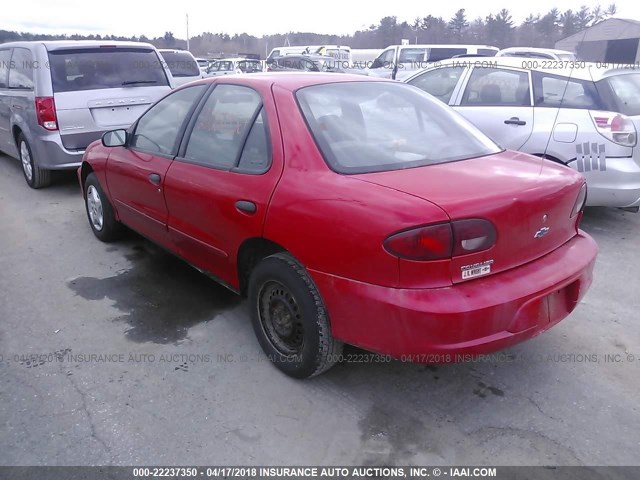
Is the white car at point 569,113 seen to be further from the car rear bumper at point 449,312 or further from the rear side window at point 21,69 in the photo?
the rear side window at point 21,69

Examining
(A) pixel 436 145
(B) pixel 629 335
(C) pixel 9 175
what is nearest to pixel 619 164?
(B) pixel 629 335

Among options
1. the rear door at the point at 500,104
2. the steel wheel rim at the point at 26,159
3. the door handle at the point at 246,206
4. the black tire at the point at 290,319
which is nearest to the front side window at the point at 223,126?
the door handle at the point at 246,206

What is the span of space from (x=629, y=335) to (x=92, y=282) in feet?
12.6

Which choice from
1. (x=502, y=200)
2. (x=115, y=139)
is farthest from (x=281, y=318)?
(x=115, y=139)

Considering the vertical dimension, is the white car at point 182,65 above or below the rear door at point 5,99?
above

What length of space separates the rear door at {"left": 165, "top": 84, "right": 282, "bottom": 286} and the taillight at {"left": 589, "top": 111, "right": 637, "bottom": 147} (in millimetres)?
3515

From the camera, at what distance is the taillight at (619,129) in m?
4.95

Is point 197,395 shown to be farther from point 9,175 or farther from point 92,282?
point 9,175

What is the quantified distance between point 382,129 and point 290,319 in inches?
46.1

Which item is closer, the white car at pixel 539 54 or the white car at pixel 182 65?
the white car at pixel 182 65

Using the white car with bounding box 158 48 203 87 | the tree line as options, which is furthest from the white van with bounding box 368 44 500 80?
the tree line

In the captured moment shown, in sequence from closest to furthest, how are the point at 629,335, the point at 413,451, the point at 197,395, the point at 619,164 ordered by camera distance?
the point at 413,451 < the point at 197,395 < the point at 629,335 < the point at 619,164

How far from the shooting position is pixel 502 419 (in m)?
2.63

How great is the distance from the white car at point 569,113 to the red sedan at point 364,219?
2242mm
